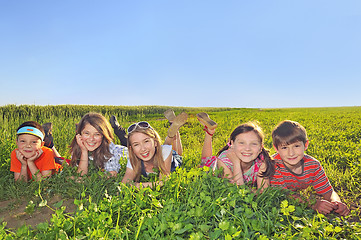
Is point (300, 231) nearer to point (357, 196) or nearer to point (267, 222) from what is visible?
point (267, 222)

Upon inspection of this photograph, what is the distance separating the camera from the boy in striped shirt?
3.28m

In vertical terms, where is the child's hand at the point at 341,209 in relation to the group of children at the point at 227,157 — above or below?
below

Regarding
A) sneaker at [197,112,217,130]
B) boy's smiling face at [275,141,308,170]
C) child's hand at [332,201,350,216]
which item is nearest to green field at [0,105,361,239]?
child's hand at [332,201,350,216]

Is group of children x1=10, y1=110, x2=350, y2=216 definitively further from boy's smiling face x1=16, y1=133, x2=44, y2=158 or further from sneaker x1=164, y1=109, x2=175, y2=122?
sneaker x1=164, y1=109, x2=175, y2=122

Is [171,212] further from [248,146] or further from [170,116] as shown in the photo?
[170,116]

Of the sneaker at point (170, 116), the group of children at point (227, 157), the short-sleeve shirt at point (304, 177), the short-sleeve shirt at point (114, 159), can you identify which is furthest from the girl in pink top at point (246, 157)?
the short-sleeve shirt at point (114, 159)

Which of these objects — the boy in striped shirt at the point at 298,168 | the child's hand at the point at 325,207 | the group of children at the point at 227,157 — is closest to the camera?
the child's hand at the point at 325,207

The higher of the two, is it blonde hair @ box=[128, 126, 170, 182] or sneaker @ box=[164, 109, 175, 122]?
sneaker @ box=[164, 109, 175, 122]

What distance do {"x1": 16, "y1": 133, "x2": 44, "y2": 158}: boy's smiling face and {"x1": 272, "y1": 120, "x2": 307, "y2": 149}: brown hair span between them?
3686 mm

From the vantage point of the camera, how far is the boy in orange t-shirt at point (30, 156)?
3.94 meters

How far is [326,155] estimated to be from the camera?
5.70 metres

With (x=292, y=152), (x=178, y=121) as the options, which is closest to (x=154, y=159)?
(x=178, y=121)

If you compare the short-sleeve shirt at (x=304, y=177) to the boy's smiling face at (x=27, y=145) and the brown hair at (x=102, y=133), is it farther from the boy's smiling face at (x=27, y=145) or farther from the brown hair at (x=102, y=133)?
the boy's smiling face at (x=27, y=145)

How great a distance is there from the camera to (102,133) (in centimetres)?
419
